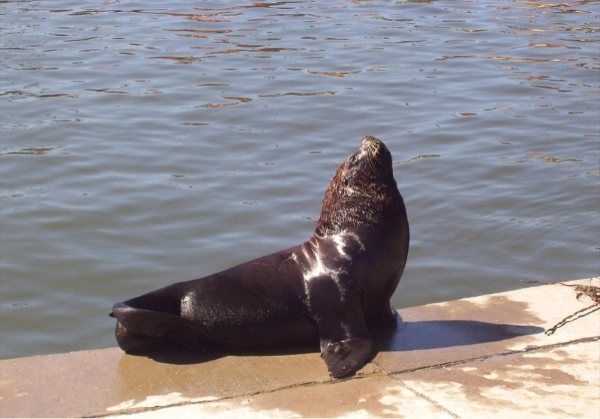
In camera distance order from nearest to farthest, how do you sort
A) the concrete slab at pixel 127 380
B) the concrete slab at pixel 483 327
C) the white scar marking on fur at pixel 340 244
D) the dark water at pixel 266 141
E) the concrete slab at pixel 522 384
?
the concrete slab at pixel 522 384 → the concrete slab at pixel 127 380 → the concrete slab at pixel 483 327 → the white scar marking on fur at pixel 340 244 → the dark water at pixel 266 141

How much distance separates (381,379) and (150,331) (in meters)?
1.26

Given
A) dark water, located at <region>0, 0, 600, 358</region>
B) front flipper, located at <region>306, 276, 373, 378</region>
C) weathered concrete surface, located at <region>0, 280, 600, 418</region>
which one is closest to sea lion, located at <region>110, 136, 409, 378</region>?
front flipper, located at <region>306, 276, 373, 378</region>

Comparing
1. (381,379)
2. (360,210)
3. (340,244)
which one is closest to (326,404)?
(381,379)

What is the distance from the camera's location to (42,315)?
802 cm

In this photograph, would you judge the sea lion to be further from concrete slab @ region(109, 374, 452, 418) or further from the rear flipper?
concrete slab @ region(109, 374, 452, 418)

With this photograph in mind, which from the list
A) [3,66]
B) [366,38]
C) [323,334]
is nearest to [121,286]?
[323,334]

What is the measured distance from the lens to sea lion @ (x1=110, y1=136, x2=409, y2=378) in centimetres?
571

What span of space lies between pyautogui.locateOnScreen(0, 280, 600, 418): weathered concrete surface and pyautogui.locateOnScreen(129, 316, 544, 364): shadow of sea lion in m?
0.01

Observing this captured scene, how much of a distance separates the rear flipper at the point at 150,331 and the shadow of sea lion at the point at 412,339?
4cm

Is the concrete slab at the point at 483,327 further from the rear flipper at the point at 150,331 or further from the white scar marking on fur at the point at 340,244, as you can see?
the rear flipper at the point at 150,331

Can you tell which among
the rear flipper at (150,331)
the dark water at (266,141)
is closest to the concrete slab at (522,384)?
the rear flipper at (150,331)

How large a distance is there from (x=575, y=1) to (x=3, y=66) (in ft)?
33.5

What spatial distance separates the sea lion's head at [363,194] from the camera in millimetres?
5938

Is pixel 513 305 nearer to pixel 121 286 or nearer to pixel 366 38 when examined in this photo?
pixel 121 286
